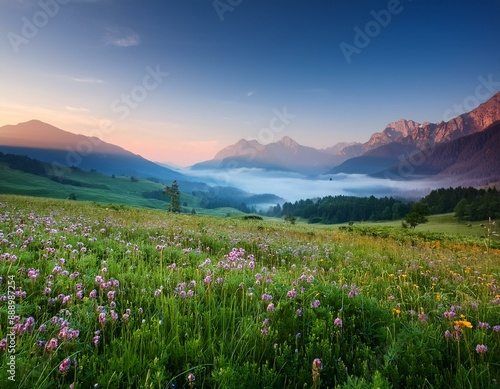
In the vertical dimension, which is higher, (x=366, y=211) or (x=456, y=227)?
(x=456, y=227)

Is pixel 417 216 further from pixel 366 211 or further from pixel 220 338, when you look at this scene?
pixel 366 211

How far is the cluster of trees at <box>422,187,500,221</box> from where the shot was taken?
10316 cm

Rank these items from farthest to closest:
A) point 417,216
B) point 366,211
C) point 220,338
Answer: point 366,211 → point 417,216 → point 220,338

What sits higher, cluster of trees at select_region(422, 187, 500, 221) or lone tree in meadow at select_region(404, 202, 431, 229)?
cluster of trees at select_region(422, 187, 500, 221)

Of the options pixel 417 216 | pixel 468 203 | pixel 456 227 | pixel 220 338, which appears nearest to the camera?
pixel 220 338

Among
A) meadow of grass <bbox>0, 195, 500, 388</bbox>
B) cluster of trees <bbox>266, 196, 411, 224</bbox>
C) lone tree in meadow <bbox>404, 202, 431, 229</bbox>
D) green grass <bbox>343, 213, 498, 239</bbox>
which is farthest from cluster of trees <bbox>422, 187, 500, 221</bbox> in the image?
meadow of grass <bbox>0, 195, 500, 388</bbox>

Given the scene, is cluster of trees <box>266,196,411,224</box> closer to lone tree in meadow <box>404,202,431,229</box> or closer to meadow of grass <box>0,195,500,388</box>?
lone tree in meadow <box>404,202,431,229</box>

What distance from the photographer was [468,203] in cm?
12044

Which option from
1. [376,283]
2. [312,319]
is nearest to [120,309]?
[312,319]

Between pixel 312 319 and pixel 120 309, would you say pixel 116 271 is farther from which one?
pixel 312 319

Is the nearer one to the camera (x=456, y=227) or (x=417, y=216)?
(x=456, y=227)

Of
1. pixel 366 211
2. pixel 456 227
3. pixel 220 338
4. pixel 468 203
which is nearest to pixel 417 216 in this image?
pixel 456 227

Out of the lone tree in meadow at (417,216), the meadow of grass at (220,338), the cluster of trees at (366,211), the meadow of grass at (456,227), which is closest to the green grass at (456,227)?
the meadow of grass at (456,227)

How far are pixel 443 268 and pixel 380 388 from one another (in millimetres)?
9075
